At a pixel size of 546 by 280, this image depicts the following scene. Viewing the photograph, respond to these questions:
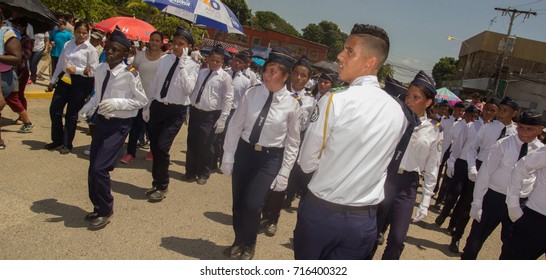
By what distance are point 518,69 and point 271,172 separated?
52851 mm

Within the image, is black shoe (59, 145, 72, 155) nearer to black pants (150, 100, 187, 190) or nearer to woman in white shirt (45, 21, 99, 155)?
woman in white shirt (45, 21, 99, 155)

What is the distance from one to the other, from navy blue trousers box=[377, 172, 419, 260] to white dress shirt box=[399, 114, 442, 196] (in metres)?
0.14

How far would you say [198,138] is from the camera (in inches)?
257

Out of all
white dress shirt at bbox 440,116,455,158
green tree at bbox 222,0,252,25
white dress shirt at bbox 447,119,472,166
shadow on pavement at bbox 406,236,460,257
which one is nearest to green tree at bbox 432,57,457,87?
green tree at bbox 222,0,252,25

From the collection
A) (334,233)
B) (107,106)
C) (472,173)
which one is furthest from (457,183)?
(107,106)

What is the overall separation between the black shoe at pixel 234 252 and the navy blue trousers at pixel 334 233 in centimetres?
191

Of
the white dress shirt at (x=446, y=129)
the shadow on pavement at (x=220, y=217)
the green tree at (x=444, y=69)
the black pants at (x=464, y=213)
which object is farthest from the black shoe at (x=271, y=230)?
the green tree at (x=444, y=69)

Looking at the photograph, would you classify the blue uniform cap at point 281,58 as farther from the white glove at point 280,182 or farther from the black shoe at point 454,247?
the black shoe at point 454,247

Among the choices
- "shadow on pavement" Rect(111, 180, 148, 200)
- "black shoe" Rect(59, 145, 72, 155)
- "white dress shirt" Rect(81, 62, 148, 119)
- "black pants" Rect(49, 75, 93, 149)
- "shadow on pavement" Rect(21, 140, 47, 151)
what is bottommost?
"shadow on pavement" Rect(111, 180, 148, 200)

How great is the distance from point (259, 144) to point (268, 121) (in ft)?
0.86

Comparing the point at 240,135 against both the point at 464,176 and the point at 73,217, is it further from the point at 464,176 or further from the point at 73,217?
the point at 464,176

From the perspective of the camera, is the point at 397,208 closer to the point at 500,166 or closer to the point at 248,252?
the point at 500,166

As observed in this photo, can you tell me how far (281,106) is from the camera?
4121mm

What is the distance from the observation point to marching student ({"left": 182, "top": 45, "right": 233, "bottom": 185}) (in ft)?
21.1
